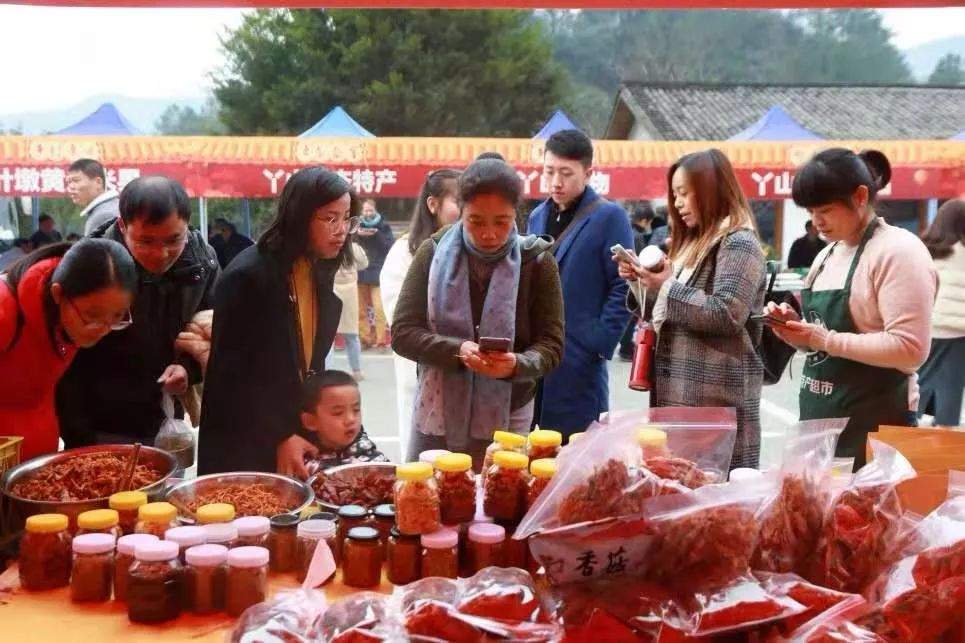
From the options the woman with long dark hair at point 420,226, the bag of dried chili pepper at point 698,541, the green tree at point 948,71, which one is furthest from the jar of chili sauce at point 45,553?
the green tree at point 948,71

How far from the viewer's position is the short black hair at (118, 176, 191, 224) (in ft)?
6.48

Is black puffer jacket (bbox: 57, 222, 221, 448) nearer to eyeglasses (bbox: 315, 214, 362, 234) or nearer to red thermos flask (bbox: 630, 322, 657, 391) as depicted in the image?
eyeglasses (bbox: 315, 214, 362, 234)

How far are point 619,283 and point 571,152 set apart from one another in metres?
→ 0.44

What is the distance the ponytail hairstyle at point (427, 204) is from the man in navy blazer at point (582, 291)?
364 mm

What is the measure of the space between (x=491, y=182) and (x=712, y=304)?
25.7 inches

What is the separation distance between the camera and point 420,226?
297 cm

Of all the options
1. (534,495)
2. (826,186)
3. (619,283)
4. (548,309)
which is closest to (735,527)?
(534,495)

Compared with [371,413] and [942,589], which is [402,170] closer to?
[371,413]

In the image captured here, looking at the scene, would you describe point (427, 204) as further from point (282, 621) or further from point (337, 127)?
point (337, 127)

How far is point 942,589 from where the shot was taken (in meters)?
1.02

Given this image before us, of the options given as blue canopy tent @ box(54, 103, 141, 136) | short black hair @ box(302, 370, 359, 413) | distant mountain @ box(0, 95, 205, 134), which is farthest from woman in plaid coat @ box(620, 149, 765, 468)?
distant mountain @ box(0, 95, 205, 134)

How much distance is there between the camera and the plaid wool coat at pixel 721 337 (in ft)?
7.15

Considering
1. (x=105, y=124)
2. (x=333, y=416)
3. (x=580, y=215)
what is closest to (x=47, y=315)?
(x=333, y=416)

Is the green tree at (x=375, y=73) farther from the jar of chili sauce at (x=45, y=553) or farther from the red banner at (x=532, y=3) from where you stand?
the jar of chili sauce at (x=45, y=553)
